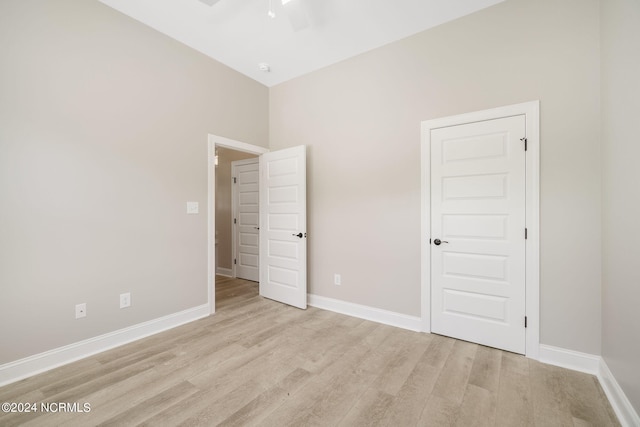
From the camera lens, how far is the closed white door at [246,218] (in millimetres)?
4766

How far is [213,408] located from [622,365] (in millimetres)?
2569

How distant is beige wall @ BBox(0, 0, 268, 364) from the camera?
1974 millimetres

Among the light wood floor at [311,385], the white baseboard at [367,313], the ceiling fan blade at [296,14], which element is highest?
the ceiling fan blade at [296,14]

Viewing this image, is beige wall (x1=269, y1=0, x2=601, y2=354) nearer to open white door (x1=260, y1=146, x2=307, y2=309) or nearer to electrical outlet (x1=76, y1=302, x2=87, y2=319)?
open white door (x1=260, y1=146, x2=307, y2=309)

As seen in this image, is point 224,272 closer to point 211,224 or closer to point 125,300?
point 211,224

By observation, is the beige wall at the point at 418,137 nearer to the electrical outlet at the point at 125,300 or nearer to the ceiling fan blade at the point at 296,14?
the ceiling fan blade at the point at 296,14

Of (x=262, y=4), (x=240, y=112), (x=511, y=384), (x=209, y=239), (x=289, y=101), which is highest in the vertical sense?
(x=262, y=4)

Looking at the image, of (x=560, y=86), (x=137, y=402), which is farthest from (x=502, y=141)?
(x=137, y=402)

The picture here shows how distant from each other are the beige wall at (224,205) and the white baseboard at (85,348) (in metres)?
2.27

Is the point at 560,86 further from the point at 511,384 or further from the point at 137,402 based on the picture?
the point at 137,402

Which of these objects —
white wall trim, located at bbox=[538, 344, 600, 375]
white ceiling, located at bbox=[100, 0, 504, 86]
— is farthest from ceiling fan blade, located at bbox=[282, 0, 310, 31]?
white wall trim, located at bbox=[538, 344, 600, 375]

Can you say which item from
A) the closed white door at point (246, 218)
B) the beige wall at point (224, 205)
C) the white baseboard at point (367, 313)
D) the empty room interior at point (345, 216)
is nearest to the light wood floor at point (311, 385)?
the empty room interior at point (345, 216)

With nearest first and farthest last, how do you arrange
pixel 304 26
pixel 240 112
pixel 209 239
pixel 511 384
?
pixel 511 384 < pixel 304 26 < pixel 209 239 < pixel 240 112

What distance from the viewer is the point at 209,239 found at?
127 inches
